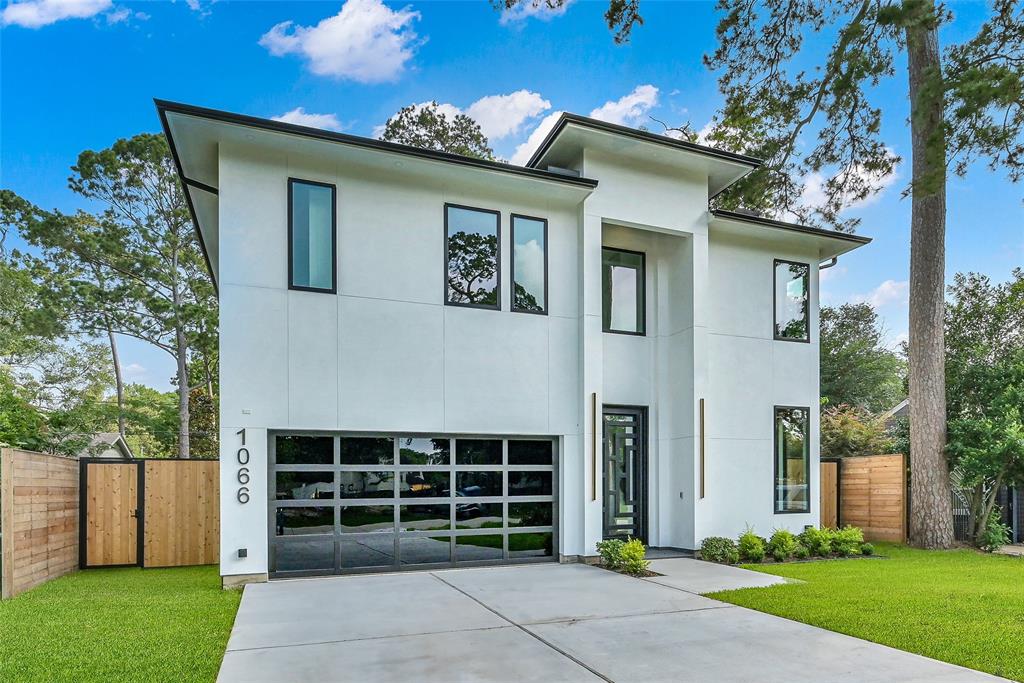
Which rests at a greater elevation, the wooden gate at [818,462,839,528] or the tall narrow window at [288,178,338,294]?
the tall narrow window at [288,178,338,294]

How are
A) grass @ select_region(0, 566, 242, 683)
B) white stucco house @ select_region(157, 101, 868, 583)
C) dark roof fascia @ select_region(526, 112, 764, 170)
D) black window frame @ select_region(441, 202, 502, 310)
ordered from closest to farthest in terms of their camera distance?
grass @ select_region(0, 566, 242, 683)
white stucco house @ select_region(157, 101, 868, 583)
black window frame @ select_region(441, 202, 502, 310)
dark roof fascia @ select_region(526, 112, 764, 170)

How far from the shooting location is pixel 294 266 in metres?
8.04

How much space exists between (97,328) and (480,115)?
48.3ft

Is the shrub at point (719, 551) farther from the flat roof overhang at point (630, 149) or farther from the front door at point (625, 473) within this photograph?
the flat roof overhang at point (630, 149)

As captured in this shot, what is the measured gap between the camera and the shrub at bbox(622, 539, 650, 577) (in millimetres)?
8195

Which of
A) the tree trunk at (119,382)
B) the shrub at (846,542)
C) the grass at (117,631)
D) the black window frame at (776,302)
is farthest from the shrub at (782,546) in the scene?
the tree trunk at (119,382)

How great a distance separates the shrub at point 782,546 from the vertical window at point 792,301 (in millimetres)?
3481

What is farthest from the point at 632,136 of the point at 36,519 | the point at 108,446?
the point at 108,446

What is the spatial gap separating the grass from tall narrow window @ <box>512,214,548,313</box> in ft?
17.2

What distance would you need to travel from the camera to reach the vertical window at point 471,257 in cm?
891

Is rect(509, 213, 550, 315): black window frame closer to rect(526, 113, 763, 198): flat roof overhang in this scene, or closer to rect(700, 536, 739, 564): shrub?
rect(526, 113, 763, 198): flat roof overhang

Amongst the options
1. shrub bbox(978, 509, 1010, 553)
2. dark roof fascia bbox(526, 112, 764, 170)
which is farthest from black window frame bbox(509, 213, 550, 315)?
shrub bbox(978, 509, 1010, 553)

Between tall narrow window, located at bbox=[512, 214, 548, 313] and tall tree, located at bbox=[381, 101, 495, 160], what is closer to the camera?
tall narrow window, located at bbox=[512, 214, 548, 313]

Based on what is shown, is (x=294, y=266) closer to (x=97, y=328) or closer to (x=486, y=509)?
(x=486, y=509)
